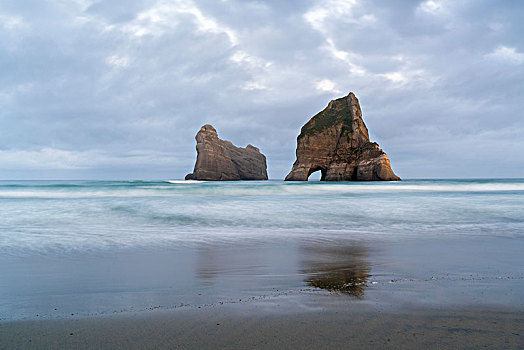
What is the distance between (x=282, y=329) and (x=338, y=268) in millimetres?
2309

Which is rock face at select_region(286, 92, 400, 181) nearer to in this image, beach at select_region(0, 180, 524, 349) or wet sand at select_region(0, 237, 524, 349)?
beach at select_region(0, 180, 524, 349)

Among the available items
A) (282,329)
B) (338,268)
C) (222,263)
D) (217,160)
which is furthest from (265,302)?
(217,160)

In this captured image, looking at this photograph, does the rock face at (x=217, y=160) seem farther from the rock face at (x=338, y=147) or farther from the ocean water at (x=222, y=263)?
the ocean water at (x=222, y=263)

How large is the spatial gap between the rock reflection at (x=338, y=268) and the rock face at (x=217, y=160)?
238 ft

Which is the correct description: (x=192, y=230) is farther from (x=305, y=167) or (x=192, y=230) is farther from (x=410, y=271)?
(x=305, y=167)

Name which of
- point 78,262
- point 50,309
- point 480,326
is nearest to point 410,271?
point 480,326

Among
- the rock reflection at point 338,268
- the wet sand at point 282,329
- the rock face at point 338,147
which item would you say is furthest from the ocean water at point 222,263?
the rock face at point 338,147

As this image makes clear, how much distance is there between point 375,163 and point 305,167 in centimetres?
1301

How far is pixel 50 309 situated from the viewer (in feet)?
9.72

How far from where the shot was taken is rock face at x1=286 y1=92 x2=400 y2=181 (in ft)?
198

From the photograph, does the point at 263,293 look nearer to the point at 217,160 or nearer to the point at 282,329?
the point at 282,329

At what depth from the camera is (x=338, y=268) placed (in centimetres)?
454

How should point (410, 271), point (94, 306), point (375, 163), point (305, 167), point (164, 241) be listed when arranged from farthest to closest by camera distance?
point (305, 167), point (375, 163), point (164, 241), point (410, 271), point (94, 306)

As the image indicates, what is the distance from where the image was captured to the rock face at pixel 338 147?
60.4m
